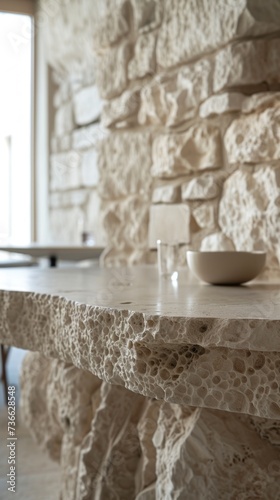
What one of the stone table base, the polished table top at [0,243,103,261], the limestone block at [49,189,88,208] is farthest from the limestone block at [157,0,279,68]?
the limestone block at [49,189,88,208]

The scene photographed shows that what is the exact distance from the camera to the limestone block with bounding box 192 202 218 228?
201 cm

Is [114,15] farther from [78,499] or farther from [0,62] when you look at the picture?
[0,62]

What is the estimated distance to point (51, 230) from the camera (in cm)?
473

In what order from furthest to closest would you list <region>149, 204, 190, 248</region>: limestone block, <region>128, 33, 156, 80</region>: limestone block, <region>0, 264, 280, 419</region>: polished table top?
1. <region>128, 33, 156, 80</region>: limestone block
2. <region>149, 204, 190, 248</region>: limestone block
3. <region>0, 264, 280, 419</region>: polished table top

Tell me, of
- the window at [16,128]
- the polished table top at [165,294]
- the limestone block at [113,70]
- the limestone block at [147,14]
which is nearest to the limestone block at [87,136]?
the window at [16,128]

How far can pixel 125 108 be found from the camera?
2.41 m

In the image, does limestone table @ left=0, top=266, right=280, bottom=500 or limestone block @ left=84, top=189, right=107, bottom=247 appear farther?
limestone block @ left=84, top=189, right=107, bottom=247

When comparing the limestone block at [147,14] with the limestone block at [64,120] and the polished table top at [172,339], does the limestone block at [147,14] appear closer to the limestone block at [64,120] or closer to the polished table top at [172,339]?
the polished table top at [172,339]

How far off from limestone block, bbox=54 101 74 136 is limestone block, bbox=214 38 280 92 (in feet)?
8.75

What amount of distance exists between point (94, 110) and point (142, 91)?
1738 mm

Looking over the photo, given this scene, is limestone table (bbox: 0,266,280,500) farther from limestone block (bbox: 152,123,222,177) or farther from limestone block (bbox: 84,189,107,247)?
limestone block (bbox: 84,189,107,247)

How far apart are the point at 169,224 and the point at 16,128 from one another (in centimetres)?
311

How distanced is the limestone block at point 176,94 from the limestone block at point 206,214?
29 centimetres

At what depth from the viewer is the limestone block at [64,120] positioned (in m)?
4.42
